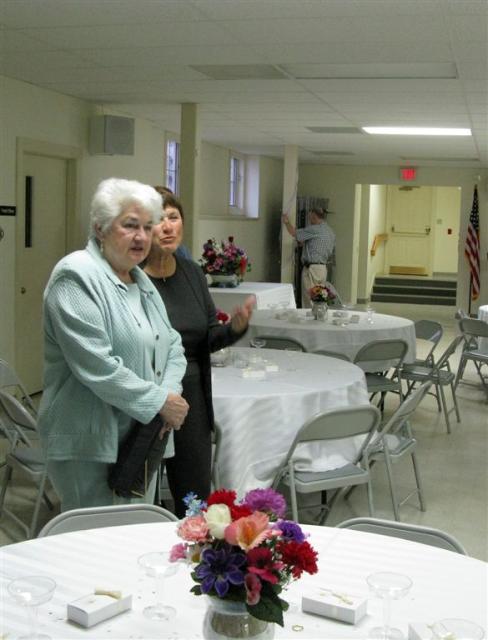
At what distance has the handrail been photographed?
19.7 metres

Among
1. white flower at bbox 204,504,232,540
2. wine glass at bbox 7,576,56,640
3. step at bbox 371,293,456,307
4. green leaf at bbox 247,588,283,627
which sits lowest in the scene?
step at bbox 371,293,456,307

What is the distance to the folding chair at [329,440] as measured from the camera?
3.96 meters

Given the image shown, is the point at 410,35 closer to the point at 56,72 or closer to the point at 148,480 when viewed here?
the point at 56,72

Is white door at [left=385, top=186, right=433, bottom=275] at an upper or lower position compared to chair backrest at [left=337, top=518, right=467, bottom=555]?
upper

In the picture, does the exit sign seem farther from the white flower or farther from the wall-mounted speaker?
the white flower

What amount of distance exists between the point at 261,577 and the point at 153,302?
1.57m

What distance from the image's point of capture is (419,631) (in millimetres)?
1738

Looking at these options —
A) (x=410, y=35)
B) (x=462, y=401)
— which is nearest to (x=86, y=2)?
(x=410, y=35)

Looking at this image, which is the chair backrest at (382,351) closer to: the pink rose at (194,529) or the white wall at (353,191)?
the pink rose at (194,529)

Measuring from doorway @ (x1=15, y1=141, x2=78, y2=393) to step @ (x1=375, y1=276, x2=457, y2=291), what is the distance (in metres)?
12.5

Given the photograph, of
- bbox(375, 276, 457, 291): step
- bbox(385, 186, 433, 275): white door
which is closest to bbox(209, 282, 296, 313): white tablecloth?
bbox(375, 276, 457, 291): step

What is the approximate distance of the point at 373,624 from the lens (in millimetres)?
1856

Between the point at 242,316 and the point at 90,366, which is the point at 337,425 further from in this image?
the point at 90,366

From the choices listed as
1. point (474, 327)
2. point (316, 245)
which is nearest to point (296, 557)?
point (474, 327)
